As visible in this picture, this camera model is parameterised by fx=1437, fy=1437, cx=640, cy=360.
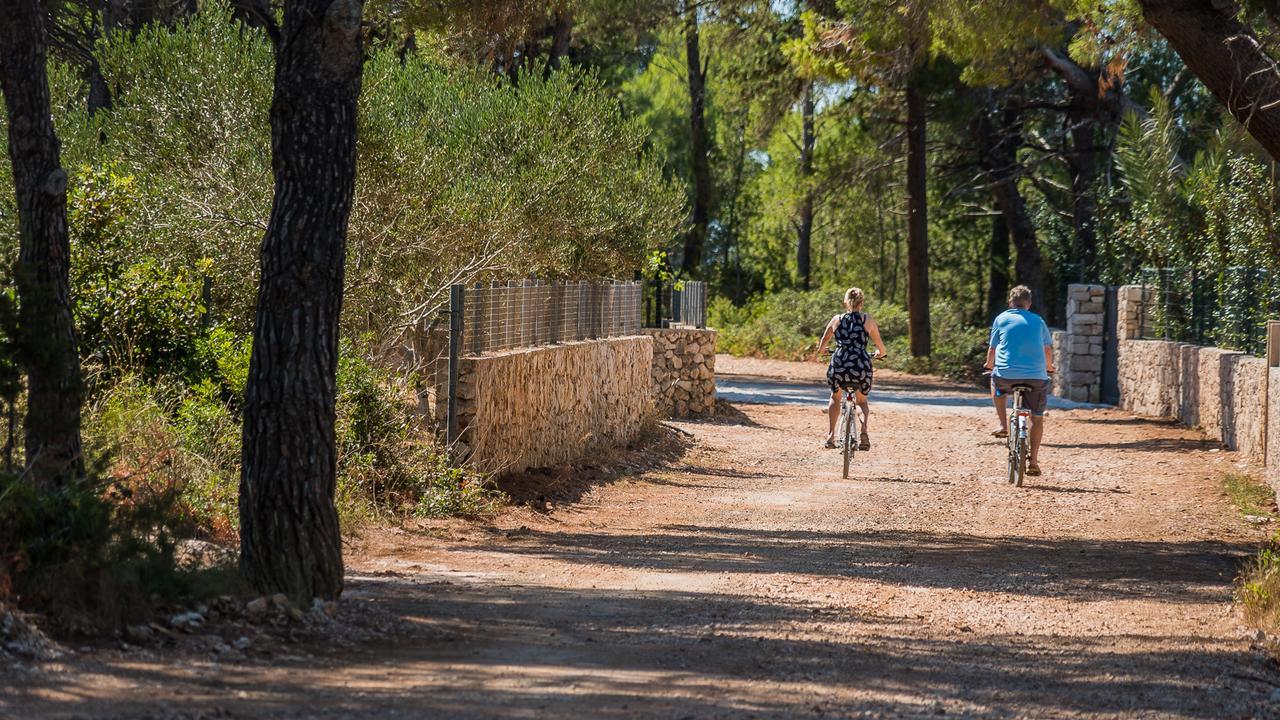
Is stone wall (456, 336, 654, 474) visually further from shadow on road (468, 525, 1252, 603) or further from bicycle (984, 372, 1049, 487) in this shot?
bicycle (984, 372, 1049, 487)

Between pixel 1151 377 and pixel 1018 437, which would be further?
pixel 1151 377

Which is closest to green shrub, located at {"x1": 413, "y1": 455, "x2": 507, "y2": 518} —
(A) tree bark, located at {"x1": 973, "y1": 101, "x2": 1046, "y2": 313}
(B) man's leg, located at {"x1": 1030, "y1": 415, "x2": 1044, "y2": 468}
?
(B) man's leg, located at {"x1": 1030, "y1": 415, "x2": 1044, "y2": 468}

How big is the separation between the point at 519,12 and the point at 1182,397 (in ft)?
39.0

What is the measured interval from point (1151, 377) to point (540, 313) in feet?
39.9

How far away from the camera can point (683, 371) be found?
861 inches

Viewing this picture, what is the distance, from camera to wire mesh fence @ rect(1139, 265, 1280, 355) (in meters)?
17.1

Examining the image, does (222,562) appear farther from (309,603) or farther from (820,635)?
(820,635)

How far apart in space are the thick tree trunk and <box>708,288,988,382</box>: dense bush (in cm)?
2212

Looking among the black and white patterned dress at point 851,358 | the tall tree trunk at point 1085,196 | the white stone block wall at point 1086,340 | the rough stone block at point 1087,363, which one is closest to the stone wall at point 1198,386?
the white stone block wall at point 1086,340

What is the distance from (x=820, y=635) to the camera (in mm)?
7281

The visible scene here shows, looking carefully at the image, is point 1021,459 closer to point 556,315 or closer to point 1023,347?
point 1023,347

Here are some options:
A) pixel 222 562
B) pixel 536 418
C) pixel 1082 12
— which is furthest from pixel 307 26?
pixel 1082 12

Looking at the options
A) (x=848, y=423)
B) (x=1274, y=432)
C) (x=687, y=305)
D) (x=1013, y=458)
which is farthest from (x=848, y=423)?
(x=687, y=305)

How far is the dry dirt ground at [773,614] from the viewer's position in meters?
5.64
